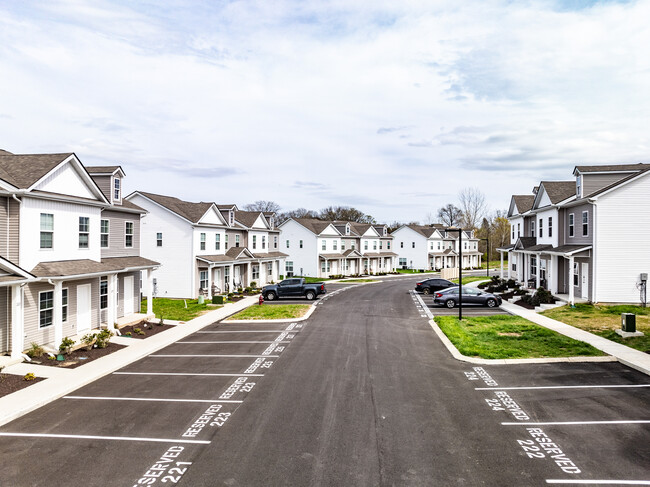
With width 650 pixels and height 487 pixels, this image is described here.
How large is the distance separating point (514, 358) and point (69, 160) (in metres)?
19.8

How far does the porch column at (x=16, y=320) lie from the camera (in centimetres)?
1503

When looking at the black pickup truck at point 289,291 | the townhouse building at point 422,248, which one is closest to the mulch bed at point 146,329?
the black pickup truck at point 289,291

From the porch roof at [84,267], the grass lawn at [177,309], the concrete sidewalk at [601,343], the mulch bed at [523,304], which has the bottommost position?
the grass lawn at [177,309]

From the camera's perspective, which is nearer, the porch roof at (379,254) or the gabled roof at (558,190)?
the gabled roof at (558,190)

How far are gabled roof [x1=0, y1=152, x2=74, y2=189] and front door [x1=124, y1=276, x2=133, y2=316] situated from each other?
808cm

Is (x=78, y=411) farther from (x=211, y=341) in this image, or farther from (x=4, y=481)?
(x=211, y=341)

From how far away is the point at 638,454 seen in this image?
27.4ft

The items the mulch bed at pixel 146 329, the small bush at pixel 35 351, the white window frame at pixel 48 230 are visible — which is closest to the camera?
the small bush at pixel 35 351

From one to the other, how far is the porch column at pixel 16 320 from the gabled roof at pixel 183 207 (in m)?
18.9

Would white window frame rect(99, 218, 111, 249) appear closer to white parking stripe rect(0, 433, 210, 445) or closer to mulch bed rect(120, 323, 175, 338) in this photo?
mulch bed rect(120, 323, 175, 338)

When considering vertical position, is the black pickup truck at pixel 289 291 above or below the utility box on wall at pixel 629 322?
below

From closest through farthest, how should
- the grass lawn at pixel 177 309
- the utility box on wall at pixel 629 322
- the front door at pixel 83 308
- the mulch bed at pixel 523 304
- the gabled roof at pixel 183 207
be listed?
the utility box on wall at pixel 629 322 < the front door at pixel 83 308 < the grass lawn at pixel 177 309 < the mulch bed at pixel 523 304 < the gabled roof at pixel 183 207

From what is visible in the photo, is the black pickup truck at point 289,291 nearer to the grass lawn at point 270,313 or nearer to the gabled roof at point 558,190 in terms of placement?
the grass lawn at point 270,313

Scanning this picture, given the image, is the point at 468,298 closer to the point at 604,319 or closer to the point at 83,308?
the point at 604,319
